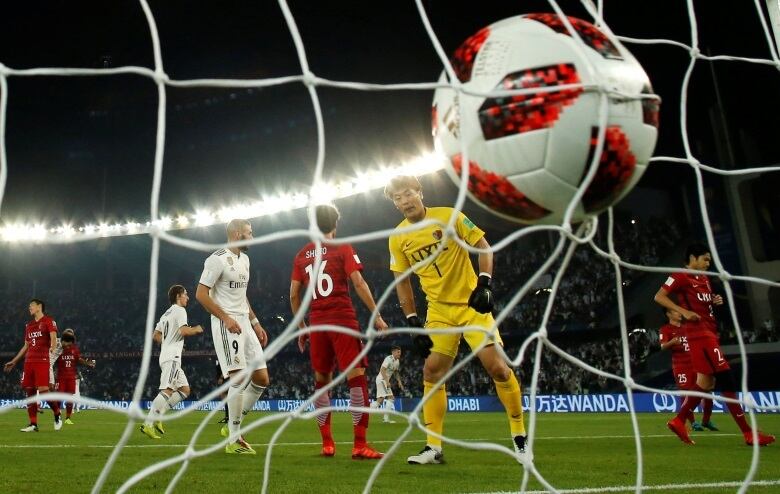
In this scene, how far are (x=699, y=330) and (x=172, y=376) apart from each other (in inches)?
222

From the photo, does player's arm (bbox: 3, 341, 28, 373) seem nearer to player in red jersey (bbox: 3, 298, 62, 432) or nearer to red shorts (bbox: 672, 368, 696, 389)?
player in red jersey (bbox: 3, 298, 62, 432)

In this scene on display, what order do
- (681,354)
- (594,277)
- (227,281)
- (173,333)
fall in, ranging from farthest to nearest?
(594,277), (173,333), (681,354), (227,281)

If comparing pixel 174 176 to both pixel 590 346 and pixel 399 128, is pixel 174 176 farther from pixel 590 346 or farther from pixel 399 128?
pixel 590 346

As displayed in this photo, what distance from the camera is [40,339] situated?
938 cm

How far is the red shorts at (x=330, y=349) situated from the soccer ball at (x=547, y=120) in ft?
8.71

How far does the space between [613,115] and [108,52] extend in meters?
17.6

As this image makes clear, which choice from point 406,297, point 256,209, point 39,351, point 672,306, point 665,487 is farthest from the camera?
point 256,209

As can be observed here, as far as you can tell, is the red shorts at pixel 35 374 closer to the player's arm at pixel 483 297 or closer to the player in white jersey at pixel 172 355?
the player in white jersey at pixel 172 355

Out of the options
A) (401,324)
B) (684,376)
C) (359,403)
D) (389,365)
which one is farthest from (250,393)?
(401,324)

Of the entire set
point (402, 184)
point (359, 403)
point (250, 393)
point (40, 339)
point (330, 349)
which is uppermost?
point (402, 184)

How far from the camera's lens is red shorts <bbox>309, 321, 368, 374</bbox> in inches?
190

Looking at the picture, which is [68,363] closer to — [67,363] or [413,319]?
[67,363]

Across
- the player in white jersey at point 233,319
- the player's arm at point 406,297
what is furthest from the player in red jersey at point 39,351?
the player's arm at point 406,297

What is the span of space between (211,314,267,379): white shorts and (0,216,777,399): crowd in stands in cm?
1308
